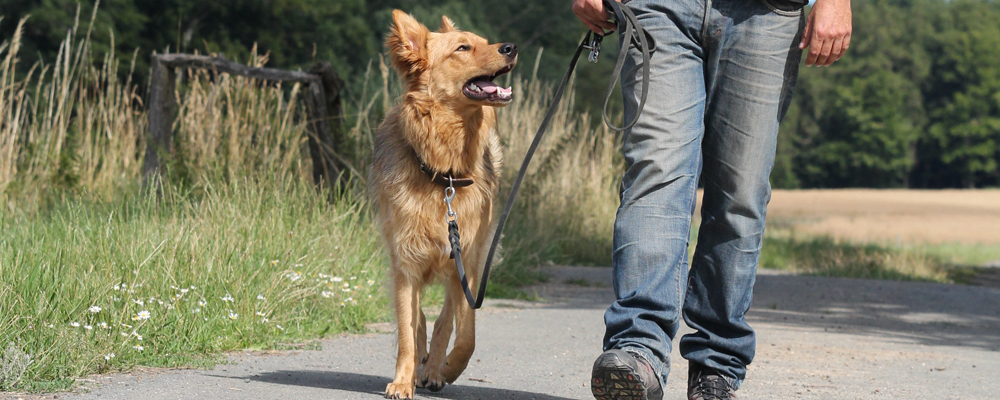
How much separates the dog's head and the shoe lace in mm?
1414

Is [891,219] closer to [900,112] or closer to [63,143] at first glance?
[63,143]

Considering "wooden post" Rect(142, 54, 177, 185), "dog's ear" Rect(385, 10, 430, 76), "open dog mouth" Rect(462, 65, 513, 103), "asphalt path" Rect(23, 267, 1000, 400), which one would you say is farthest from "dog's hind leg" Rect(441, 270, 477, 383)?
"wooden post" Rect(142, 54, 177, 185)

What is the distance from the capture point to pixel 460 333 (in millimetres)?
3803

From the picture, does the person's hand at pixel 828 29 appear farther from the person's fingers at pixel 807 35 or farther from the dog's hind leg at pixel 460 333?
the dog's hind leg at pixel 460 333

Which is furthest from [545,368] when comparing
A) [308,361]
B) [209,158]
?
[209,158]

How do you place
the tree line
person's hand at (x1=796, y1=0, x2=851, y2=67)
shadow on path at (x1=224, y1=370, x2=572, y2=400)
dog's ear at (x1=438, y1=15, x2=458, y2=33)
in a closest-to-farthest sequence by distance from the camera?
person's hand at (x1=796, y1=0, x2=851, y2=67) → shadow on path at (x1=224, y1=370, x2=572, y2=400) → dog's ear at (x1=438, y1=15, x2=458, y2=33) → the tree line

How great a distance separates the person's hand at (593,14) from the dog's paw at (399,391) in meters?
1.48

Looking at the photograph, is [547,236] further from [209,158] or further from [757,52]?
[757,52]

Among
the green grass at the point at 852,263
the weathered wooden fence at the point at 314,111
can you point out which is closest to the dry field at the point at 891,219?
the green grass at the point at 852,263

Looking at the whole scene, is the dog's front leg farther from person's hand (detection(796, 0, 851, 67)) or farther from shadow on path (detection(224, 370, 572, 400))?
person's hand (detection(796, 0, 851, 67))

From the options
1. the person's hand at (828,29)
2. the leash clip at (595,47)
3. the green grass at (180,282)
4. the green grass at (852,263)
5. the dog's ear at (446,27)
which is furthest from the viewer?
the green grass at (852,263)

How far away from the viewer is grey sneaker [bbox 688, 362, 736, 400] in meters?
3.10

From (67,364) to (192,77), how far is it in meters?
5.22

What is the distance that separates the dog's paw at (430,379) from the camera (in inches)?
152
